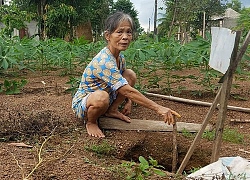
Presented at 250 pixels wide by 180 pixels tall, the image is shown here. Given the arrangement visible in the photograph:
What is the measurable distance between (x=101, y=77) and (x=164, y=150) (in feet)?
2.87

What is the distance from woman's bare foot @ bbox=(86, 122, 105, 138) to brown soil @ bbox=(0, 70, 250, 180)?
6 cm

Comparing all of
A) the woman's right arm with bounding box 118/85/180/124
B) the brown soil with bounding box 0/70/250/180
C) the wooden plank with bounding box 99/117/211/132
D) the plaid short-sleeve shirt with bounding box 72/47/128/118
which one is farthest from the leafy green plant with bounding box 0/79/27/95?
the woman's right arm with bounding box 118/85/180/124

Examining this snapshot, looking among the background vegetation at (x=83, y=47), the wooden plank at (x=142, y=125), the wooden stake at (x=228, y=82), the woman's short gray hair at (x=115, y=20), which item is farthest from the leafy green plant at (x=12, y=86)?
the wooden stake at (x=228, y=82)

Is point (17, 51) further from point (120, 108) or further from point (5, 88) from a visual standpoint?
point (120, 108)

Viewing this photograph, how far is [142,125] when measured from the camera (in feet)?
11.2

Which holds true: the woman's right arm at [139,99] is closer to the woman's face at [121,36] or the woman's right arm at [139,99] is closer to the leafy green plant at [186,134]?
the woman's face at [121,36]

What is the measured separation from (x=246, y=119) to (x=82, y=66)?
3764 mm

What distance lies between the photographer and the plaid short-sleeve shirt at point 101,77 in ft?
9.70

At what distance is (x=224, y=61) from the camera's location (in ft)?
6.78

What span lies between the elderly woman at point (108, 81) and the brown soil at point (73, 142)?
23cm

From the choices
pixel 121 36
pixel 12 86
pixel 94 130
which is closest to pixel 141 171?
pixel 94 130

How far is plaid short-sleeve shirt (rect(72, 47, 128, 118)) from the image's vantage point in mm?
2955

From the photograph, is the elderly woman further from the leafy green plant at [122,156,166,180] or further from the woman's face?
the leafy green plant at [122,156,166,180]

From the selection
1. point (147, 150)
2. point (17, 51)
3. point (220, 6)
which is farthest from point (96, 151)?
point (220, 6)
